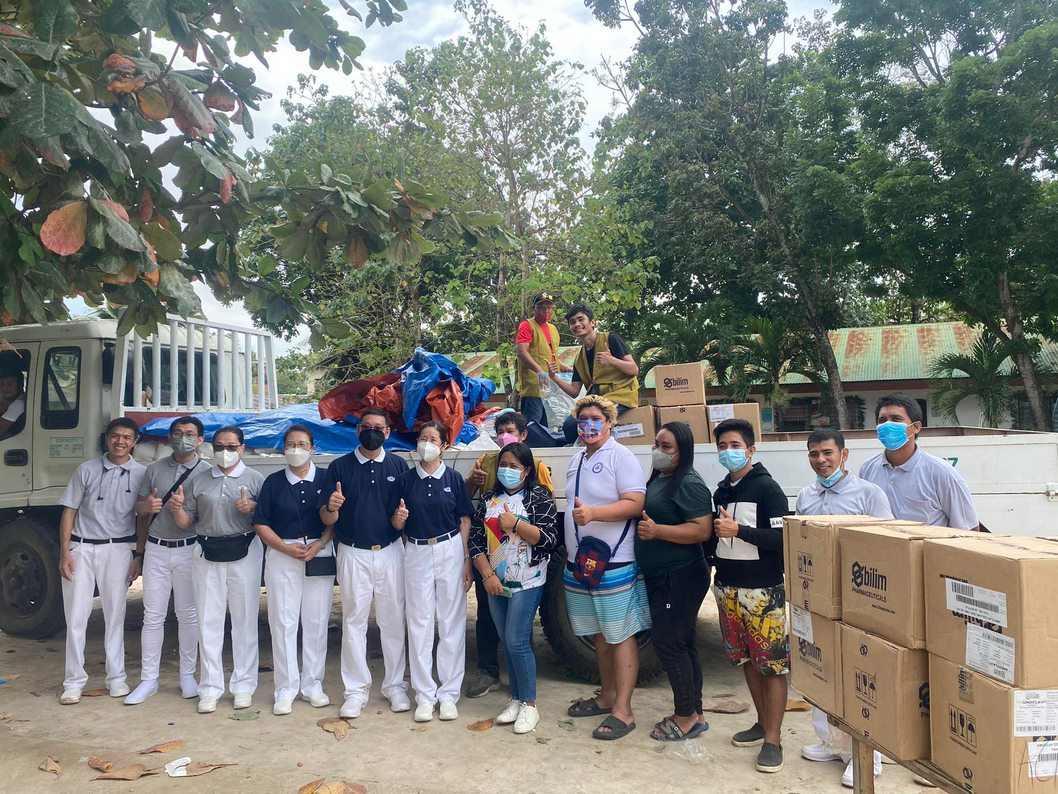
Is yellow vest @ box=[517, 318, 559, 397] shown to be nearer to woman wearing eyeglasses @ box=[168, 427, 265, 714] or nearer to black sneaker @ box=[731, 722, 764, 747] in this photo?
woman wearing eyeglasses @ box=[168, 427, 265, 714]

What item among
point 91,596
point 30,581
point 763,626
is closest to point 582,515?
point 763,626

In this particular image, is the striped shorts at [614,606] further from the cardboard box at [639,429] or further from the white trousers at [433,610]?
the cardboard box at [639,429]

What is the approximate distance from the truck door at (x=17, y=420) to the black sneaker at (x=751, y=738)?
17.2 ft

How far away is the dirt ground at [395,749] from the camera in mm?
3957

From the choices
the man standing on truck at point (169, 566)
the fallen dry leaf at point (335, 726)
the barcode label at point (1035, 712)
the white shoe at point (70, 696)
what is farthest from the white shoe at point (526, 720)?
the barcode label at point (1035, 712)

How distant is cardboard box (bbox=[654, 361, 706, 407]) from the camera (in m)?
5.34

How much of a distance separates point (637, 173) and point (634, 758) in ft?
51.3

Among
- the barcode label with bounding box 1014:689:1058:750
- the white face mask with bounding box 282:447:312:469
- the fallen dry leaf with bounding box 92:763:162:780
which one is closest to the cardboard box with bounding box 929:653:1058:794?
the barcode label with bounding box 1014:689:1058:750

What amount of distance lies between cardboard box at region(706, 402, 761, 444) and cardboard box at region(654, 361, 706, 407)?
103mm

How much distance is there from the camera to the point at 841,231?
15.5 m

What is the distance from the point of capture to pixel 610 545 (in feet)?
14.7

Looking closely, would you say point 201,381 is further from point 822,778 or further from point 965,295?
point 965,295

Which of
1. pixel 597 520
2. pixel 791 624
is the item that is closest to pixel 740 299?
pixel 597 520

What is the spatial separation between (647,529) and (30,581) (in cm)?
490
